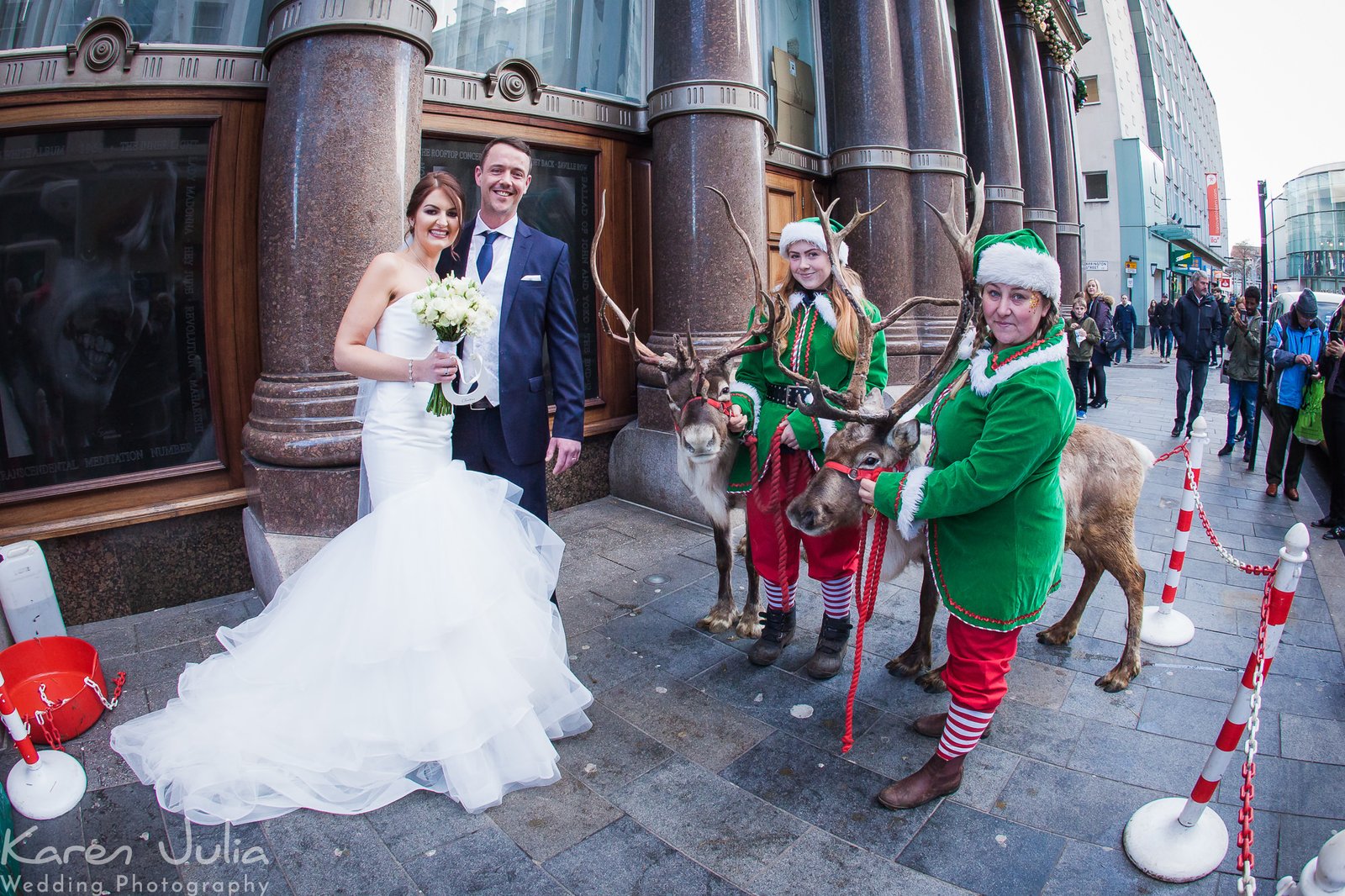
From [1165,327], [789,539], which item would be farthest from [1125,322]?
[789,539]

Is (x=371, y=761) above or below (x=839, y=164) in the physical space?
below

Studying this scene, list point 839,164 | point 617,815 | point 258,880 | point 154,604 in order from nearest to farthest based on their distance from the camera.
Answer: point 258,880
point 617,815
point 154,604
point 839,164

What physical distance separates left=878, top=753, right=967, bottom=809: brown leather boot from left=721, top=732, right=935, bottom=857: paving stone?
4cm

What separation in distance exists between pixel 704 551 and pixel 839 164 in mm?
5672

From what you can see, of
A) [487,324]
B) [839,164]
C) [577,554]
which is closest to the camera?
[487,324]

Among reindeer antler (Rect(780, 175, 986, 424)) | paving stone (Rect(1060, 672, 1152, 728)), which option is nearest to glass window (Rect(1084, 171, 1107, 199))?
paving stone (Rect(1060, 672, 1152, 728))

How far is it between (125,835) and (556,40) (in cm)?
677

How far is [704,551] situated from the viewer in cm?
604

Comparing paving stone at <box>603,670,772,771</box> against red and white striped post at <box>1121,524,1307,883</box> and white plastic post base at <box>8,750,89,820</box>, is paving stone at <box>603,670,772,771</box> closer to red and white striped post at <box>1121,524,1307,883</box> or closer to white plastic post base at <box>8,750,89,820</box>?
red and white striped post at <box>1121,524,1307,883</box>

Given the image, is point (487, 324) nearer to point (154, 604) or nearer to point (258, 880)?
point (258, 880)

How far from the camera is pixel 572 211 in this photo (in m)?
7.05

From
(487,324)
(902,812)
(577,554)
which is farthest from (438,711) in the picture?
(577,554)

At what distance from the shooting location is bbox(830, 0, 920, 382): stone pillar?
9203 mm

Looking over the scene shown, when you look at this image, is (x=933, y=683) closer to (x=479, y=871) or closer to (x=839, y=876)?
(x=839, y=876)
